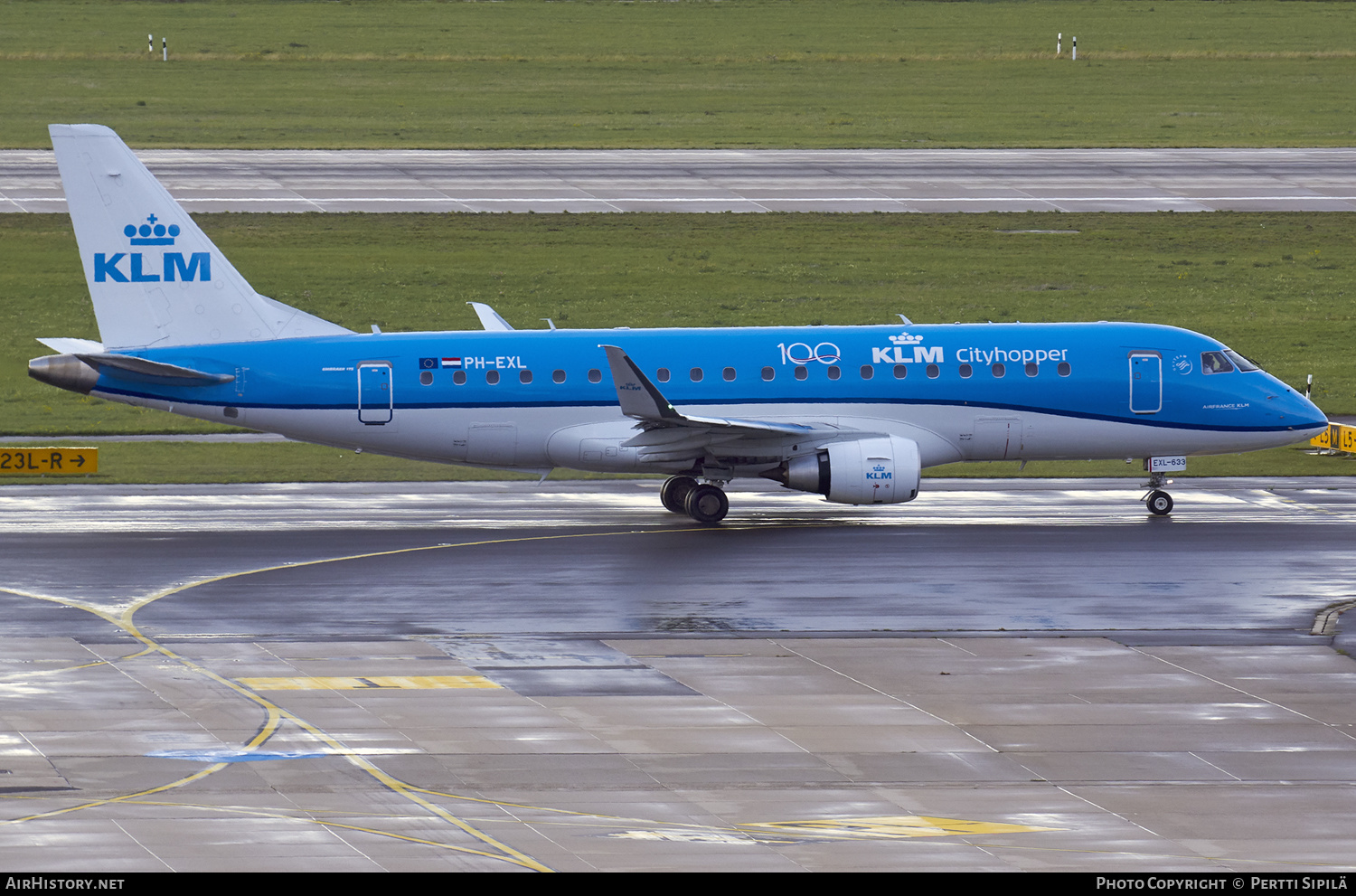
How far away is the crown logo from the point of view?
4156 centimetres

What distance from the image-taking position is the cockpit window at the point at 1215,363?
4266cm

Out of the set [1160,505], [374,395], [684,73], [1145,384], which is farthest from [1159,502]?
[684,73]

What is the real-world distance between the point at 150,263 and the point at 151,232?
0.72m

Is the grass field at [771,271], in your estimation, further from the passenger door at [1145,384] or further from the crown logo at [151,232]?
the passenger door at [1145,384]

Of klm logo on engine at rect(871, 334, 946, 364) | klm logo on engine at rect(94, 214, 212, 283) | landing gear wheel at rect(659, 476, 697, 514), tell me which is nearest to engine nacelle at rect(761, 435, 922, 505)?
klm logo on engine at rect(871, 334, 946, 364)

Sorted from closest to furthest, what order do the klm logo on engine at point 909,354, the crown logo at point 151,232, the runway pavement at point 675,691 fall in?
the runway pavement at point 675,691 → the crown logo at point 151,232 → the klm logo on engine at point 909,354

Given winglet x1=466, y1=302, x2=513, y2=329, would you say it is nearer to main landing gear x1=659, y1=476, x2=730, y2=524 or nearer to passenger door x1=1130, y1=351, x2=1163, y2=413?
main landing gear x1=659, y1=476, x2=730, y2=524

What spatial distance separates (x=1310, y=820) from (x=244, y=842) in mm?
11344

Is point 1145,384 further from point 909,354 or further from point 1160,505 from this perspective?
point 909,354

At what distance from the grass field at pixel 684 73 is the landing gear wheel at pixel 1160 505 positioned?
59.2 metres

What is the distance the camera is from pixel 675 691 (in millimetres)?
26375

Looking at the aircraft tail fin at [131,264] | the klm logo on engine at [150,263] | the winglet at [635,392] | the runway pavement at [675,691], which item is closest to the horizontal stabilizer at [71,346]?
the aircraft tail fin at [131,264]

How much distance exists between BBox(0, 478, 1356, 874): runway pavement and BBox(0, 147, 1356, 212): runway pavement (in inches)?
1671
